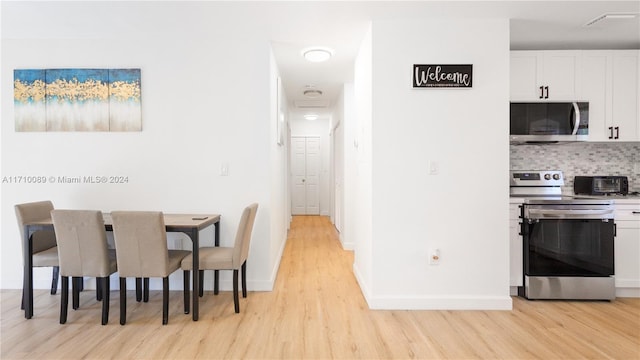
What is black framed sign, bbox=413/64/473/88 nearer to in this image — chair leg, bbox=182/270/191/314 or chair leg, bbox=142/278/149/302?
chair leg, bbox=182/270/191/314

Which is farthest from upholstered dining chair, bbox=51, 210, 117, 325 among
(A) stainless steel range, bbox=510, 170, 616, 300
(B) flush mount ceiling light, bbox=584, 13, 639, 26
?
(B) flush mount ceiling light, bbox=584, 13, 639, 26

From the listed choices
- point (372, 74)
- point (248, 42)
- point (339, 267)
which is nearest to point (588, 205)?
point (372, 74)

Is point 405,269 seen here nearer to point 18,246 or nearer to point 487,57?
point 487,57

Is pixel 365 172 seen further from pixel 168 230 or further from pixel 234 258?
pixel 168 230

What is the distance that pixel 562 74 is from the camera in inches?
121

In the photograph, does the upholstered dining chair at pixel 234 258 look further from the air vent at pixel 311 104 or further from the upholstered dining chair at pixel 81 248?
the air vent at pixel 311 104

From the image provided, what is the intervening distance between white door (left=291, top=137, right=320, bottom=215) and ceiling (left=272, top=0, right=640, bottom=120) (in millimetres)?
4472

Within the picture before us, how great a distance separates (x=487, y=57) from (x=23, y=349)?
389 cm

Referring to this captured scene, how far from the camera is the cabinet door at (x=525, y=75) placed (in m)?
3.07

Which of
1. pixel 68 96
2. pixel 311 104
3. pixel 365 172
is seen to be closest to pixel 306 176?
pixel 311 104

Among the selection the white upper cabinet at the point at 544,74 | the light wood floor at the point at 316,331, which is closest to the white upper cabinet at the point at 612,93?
the white upper cabinet at the point at 544,74

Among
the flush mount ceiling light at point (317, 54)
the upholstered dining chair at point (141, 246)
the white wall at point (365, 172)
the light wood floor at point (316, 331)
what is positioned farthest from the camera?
the flush mount ceiling light at point (317, 54)

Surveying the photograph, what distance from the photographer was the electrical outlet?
267 centimetres

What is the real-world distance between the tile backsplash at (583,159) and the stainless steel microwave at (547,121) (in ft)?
1.06
